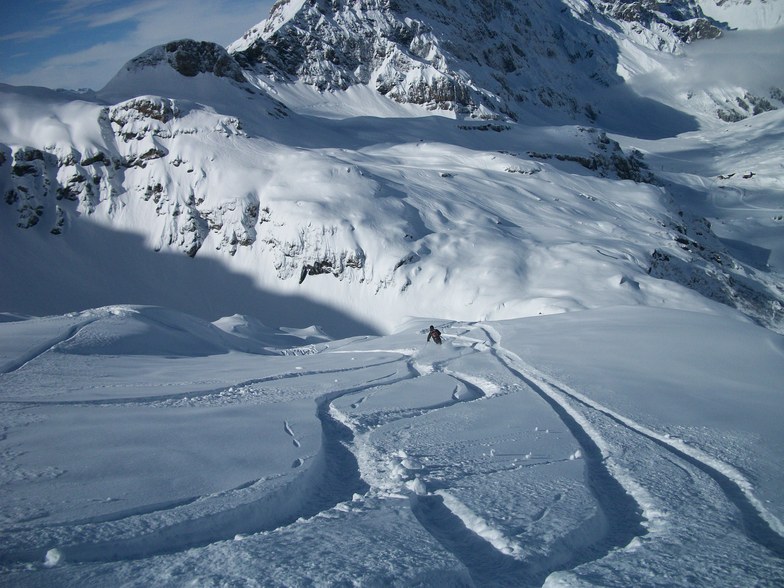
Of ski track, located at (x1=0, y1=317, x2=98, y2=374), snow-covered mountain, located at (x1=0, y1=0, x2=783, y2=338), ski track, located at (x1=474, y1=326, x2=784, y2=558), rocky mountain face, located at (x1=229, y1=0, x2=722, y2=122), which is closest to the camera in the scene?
ski track, located at (x1=474, y1=326, x2=784, y2=558)

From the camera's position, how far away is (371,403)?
23.9ft

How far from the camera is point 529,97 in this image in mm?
107562

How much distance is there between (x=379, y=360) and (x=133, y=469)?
27.3 feet

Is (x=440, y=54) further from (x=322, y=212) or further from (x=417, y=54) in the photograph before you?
(x=322, y=212)

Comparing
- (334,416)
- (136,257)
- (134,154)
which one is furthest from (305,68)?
(334,416)

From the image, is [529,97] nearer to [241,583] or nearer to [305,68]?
[305,68]

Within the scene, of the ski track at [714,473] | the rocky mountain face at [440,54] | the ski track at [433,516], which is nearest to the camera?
the ski track at [433,516]

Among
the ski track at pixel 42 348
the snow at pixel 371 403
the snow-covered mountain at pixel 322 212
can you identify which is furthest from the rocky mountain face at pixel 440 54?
the ski track at pixel 42 348

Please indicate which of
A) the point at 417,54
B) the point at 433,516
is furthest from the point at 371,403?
the point at 417,54

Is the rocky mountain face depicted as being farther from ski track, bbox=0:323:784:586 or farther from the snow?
ski track, bbox=0:323:784:586

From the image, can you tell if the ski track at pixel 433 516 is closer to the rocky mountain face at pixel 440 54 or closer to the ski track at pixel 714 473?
the ski track at pixel 714 473

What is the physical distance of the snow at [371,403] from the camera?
10.9 ft

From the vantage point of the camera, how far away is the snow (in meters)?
3.32

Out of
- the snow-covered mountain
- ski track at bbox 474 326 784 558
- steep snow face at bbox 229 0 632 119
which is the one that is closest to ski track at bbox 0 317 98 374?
ski track at bbox 474 326 784 558
